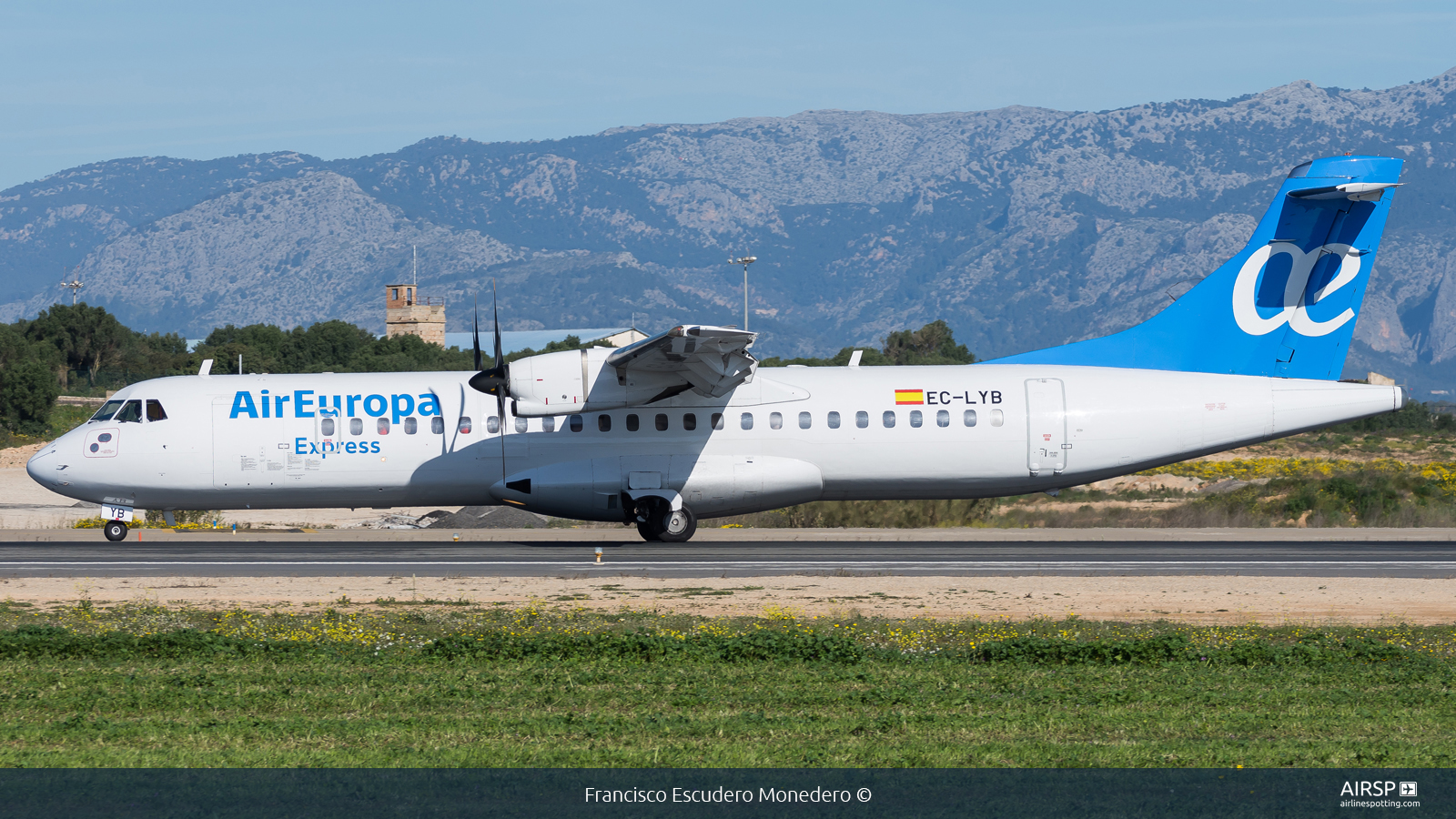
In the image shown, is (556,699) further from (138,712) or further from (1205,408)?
(1205,408)

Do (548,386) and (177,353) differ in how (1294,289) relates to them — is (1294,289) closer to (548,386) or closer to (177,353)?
(548,386)

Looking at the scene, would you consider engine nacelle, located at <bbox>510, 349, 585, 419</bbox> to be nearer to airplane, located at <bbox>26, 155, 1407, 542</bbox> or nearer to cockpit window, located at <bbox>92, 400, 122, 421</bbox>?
airplane, located at <bbox>26, 155, 1407, 542</bbox>

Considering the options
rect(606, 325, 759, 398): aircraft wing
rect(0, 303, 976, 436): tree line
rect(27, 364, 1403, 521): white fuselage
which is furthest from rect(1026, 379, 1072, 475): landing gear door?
rect(0, 303, 976, 436): tree line

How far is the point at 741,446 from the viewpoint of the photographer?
79.0 feet

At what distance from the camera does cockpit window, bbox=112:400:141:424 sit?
2419cm

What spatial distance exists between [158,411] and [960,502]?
64.7 feet

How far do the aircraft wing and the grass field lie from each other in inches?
285

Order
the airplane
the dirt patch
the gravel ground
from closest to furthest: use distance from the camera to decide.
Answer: the gravel ground → the airplane → the dirt patch

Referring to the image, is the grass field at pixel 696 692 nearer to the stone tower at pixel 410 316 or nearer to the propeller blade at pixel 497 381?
the propeller blade at pixel 497 381

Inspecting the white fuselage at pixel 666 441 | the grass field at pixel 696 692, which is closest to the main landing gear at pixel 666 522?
the white fuselage at pixel 666 441

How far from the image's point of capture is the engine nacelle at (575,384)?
2228 cm

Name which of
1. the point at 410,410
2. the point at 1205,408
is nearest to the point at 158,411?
the point at 410,410
